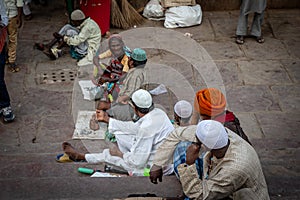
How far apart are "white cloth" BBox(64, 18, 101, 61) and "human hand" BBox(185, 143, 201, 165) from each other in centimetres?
374

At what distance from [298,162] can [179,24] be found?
385 cm

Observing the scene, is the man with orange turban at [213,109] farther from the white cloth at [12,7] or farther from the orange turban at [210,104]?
the white cloth at [12,7]

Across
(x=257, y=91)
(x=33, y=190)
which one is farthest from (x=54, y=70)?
(x=33, y=190)

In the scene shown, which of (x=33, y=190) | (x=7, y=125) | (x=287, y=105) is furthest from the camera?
(x=287, y=105)

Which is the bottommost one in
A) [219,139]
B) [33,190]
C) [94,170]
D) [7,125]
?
[7,125]

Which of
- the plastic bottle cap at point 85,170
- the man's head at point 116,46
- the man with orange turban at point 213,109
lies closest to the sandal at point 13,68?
the man's head at point 116,46

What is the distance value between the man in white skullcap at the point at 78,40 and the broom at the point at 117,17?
0.64 m

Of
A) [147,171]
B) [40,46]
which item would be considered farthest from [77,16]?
[147,171]

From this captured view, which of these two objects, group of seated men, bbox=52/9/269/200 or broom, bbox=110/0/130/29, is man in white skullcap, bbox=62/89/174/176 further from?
broom, bbox=110/0/130/29

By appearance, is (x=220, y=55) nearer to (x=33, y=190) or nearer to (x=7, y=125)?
(x=7, y=125)

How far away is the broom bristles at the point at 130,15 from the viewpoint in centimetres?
807

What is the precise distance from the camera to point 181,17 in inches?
318

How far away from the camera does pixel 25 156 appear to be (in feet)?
16.6

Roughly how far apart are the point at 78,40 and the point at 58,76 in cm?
58
